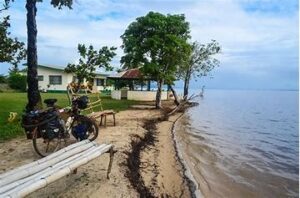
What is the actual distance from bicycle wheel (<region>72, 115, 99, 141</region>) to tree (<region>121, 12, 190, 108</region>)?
17.8 m

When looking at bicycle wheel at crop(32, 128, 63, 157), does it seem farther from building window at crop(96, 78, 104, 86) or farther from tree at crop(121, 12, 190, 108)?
building window at crop(96, 78, 104, 86)

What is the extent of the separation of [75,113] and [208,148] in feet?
22.6

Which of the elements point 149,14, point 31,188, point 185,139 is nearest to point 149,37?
point 149,14

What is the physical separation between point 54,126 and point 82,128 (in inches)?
45.7

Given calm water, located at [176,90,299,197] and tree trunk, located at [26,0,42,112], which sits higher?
tree trunk, located at [26,0,42,112]

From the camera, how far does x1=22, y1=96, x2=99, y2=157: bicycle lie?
27.6 feet

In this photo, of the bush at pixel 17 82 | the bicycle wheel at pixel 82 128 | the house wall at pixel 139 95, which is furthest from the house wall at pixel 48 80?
the bicycle wheel at pixel 82 128

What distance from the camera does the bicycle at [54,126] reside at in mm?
8422

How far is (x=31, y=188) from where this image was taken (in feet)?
15.1

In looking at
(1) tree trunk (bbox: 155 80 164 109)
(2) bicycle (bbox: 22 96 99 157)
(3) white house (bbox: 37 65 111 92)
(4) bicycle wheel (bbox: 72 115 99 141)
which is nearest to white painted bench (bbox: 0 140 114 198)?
(2) bicycle (bbox: 22 96 99 157)

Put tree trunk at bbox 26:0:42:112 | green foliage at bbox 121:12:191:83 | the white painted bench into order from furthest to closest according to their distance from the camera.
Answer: green foliage at bbox 121:12:191:83 < tree trunk at bbox 26:0:42:112 < the white painted bench

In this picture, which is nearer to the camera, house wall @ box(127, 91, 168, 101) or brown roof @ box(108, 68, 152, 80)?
brown roof @ box(108, 68, 152, 80)

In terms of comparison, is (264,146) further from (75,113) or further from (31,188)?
(31,188)

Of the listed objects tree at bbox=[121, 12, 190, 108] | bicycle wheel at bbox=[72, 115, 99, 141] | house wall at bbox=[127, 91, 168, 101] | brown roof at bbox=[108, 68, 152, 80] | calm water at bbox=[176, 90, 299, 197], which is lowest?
calm water at bbox=[176, 90, 299, 197]
